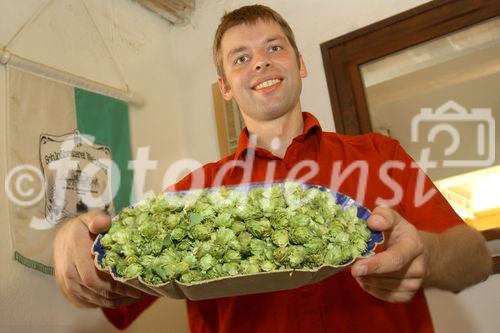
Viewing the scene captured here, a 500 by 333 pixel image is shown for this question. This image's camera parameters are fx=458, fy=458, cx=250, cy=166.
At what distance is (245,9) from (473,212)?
1121 mm

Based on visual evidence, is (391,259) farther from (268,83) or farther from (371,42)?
(371,42)

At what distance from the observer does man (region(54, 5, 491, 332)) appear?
759 millimetres

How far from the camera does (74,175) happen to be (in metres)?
1.82

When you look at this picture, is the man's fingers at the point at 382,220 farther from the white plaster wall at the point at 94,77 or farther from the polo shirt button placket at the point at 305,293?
the white plaster wall at the point at 94,77

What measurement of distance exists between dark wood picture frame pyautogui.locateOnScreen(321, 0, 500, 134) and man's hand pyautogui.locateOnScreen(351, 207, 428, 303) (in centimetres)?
130

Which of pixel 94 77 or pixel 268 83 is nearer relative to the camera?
Result: pixel 268 83

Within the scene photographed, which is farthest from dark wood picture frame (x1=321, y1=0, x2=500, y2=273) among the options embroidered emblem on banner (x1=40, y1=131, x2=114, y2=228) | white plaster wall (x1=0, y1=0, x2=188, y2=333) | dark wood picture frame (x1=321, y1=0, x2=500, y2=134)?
embroidered emblem on banner (x1=40, y1=131, x2=114, y2=228)

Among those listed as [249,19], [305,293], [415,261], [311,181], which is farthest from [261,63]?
[415,261]

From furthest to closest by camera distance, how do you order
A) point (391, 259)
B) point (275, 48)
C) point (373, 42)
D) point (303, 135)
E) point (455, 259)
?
1. point (373, 42)
2. point (275, 48)
3. point (303, 135)
4. point (455, 259)
5. point (391, 259)

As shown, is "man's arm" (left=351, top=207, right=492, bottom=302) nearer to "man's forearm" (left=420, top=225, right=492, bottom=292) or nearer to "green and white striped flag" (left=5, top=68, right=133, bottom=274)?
"man's forearm" (left=420, top=225, right=492, bottom=292)

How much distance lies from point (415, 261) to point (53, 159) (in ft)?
4.76

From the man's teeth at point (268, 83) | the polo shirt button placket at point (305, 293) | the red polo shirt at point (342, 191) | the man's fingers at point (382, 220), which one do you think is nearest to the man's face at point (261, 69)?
the man's teeth at point (268, 83)

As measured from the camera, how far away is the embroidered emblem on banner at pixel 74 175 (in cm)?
172

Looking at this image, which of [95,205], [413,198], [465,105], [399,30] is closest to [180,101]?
[95,205]
